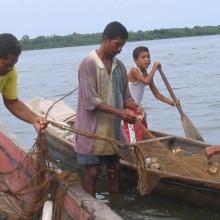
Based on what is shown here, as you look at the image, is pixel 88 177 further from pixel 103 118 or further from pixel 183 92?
pixel 183 92

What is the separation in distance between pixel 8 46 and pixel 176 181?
263 centimetres

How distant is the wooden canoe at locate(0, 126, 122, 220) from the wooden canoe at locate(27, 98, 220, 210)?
1.28 metres

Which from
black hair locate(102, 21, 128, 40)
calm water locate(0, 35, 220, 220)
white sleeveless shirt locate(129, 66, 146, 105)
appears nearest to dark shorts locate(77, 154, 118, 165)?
black hair locate(102, 21, 128, 40)

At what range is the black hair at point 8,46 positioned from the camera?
3.80m

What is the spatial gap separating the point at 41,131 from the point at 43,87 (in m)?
19.9

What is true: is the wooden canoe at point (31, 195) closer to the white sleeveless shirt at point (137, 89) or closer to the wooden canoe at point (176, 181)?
the wooden canoe at point (176, 181)

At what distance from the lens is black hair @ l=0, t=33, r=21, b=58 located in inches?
150

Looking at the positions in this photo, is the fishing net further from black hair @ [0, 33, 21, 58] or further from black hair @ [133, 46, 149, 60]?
black hair @ [133, 46, 149, 60]

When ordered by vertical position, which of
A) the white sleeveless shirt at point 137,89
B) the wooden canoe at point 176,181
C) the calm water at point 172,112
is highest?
the white sleeveless shirt at point 137,89

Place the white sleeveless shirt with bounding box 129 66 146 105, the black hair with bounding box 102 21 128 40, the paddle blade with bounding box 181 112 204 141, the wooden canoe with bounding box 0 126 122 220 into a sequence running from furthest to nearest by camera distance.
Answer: the paddle blade with bounding box 181 112 204 141
the white sleeveless shirt with bounding box 129 66 146 105
the black hair with bounding box 102 21 128 40
the wooden canoe with bounding box 0 126 122 220

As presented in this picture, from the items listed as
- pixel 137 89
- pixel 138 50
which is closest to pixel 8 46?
pixel 138 50

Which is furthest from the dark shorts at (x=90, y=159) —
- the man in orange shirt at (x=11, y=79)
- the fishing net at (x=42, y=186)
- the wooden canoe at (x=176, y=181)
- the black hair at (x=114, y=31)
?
the black hair at (x=114, y=31)

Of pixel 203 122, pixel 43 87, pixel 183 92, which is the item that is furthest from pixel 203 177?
pixel 43 87

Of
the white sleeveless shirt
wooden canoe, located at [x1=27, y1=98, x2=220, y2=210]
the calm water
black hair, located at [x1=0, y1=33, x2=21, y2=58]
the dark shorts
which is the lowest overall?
the calm water
